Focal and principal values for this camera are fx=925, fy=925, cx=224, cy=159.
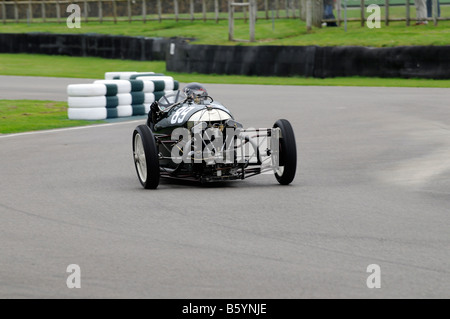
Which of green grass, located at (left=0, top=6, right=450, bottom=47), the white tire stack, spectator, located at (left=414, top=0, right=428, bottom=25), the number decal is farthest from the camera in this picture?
spectator, located at (left=414, top=0, right=428, bottom=25)

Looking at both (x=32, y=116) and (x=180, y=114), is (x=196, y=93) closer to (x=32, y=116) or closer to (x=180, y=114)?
(x=180, y=114)

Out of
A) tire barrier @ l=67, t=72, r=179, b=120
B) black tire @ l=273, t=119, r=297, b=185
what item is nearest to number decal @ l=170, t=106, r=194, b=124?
black tire @ l=273, t=119, r=297, b=185

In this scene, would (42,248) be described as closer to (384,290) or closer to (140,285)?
(140,285)

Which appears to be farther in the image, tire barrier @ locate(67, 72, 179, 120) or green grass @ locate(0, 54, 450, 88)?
green grass @ locate(0, 54, 450, 88)

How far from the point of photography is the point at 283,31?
3494 cm

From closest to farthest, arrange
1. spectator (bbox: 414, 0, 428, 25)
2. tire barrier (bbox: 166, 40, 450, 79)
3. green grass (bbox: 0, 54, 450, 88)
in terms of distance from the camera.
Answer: tire barrier (bbox: 166, 40, 450, 79), green grass (bbox: 0, 54, 450, 88), spectator (bbox: 414, 0, 428, 25)

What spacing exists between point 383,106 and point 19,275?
45.7ft

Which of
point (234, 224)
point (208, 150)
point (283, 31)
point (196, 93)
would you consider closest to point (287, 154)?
point (208, 150)

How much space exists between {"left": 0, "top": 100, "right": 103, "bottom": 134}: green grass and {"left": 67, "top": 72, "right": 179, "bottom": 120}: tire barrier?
350 millimetres

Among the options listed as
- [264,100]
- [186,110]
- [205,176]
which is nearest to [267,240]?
Result: [205,176]

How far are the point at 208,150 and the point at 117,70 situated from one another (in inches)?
871

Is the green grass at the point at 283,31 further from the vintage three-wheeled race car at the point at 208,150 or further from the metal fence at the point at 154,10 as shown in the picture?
the vintage three-wheeled race car at the point at 208,150

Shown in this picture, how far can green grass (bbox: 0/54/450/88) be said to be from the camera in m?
25.1

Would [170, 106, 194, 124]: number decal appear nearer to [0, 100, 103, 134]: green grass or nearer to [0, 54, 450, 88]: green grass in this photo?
[0, 100, 103, 134]: green grass
